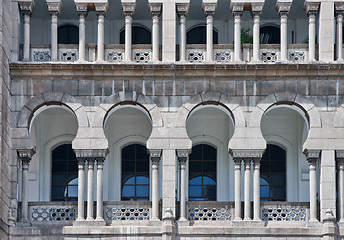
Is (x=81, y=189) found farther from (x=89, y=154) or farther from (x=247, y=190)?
(x=247, y=190)

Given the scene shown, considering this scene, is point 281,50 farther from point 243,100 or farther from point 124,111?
point 124,111

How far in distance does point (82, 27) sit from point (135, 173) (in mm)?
5905

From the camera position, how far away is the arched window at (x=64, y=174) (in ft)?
157

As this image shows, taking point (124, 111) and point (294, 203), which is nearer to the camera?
point (294, 203)

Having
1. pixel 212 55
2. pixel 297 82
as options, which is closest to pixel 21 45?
pixel 212 55

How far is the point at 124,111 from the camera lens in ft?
157

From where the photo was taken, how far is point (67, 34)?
159ft

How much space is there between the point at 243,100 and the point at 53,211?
740 centimetres

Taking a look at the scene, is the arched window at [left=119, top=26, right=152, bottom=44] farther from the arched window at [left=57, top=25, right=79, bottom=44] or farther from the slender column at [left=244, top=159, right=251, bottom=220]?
the slender column at [left=244, top=159, right=251, bottom=220]

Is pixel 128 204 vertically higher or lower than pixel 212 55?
lower

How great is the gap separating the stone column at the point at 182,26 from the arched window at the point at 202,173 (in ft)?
14.2

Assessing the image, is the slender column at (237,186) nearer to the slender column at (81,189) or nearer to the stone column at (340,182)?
the stone column at (340,182)

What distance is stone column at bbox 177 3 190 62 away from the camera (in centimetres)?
4566

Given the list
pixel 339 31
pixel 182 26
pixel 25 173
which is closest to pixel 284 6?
pixel 339 31
